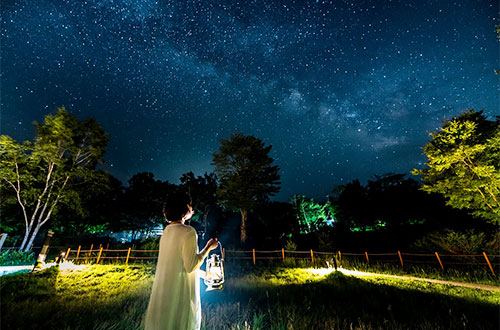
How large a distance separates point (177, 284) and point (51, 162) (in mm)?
21652

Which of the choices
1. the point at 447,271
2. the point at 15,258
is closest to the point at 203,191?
the point at 15,258

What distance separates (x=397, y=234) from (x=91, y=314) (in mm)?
34199

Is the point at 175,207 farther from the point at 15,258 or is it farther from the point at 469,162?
the point at 15,258

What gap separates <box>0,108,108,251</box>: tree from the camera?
598 inches

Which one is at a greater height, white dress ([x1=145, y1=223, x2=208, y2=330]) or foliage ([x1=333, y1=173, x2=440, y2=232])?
foliage ([x1=333, y1=173, x2=440, y2=232])

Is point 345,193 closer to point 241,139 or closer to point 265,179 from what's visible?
point 265,179

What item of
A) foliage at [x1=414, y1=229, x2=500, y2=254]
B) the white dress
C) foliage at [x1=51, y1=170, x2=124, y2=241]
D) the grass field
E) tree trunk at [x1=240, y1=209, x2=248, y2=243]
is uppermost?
foliage at [x1=51, y1=170, x2=124, y2=241]

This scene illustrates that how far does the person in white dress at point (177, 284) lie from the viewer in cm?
179

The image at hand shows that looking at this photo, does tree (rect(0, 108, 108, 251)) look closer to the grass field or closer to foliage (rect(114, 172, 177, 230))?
the grass field

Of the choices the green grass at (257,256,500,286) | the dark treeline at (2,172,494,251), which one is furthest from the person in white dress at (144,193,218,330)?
the dark treeline at (2,172,494,251)

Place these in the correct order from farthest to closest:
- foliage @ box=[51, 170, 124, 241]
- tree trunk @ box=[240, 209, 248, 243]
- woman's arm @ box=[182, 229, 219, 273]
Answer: foliage @ box=[51, 170, 124, 241], tree trunk @ box=[240, 209, 248, 243], woman's arm @ box=[182, 229, 219, 273]

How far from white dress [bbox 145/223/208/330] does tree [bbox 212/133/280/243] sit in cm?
2158

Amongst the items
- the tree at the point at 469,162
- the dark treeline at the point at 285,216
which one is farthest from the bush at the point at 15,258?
the tree at the point at 469,162

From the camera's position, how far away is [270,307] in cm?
505
